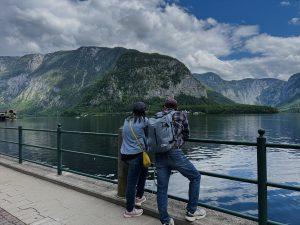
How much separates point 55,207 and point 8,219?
3.39 ft

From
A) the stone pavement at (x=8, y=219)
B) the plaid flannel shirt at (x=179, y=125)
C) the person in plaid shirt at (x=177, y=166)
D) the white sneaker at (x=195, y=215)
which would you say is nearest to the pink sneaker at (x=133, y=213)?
the person in plaid shirt at (x=177, y=166)

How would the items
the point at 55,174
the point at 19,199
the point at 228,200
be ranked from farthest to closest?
the point at 228,200
the point at 55,174
the point at 19,199

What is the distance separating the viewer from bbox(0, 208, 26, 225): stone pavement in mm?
6604

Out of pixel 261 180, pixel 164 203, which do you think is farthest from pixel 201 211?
pixel 261 180

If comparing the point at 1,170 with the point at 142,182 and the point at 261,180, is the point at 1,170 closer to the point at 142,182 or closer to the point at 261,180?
the point at 142,182

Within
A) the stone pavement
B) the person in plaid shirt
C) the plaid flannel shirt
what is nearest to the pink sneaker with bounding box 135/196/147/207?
the person in plaid shirt

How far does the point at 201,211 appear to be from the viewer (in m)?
6.27

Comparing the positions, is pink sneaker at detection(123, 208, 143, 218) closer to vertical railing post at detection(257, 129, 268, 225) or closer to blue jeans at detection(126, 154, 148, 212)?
blue jeans at detection(126, 154, 148, 212)

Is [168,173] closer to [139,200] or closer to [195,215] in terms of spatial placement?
[195,215]

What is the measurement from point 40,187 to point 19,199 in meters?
1.13

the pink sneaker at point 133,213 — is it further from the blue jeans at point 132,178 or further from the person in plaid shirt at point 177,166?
the person in plaid shirt at point 177,166

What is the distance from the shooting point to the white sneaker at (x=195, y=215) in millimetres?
6113

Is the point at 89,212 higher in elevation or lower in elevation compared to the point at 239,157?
higher

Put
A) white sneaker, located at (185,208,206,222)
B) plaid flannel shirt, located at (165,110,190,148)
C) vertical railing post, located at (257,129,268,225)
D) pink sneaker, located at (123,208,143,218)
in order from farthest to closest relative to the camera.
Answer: pink sneaker, located at (123,208,143,218) → white sneaker, located at (185,208,206,222) → plaid flannel shirt, located at (165,110,190,148) → vertical railing post, located at (257,129,268,225)
